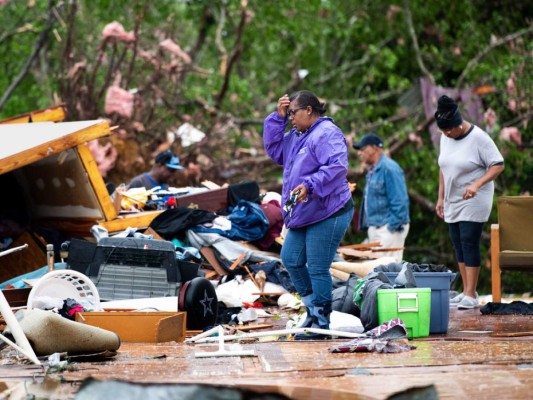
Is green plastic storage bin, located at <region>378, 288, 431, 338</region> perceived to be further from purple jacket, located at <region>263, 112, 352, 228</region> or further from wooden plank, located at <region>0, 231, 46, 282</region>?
wooden plank, located at <region>0, 231, 46, 282</region>

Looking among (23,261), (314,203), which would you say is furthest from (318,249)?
(23,261)

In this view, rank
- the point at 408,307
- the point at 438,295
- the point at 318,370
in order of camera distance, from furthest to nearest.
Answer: the point at 438,295
the point at 408,307
the point at 318,370

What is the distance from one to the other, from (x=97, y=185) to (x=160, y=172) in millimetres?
1555

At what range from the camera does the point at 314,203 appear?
27.6 feet

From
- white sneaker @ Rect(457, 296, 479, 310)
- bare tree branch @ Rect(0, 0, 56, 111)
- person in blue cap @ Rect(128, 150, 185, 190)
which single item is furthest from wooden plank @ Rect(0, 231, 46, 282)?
bare tree branch @ Rect(0, 0, 56, 111)

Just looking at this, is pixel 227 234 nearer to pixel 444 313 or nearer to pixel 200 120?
pixel 444 313

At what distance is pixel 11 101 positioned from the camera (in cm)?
2373

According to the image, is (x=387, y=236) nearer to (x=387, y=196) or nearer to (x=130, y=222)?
(x=387, y=196)

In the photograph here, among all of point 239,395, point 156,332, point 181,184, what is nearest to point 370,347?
point 156,332

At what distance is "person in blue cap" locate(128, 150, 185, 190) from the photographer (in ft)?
42.9

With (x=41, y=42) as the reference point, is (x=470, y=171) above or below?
below

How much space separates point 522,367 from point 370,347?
117 cm

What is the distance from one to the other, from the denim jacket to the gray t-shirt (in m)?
2.15

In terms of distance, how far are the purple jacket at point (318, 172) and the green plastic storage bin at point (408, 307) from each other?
795 millimetres
